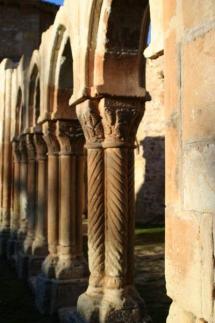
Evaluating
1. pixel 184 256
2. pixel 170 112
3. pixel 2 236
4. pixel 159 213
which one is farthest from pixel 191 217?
pixel 159 213

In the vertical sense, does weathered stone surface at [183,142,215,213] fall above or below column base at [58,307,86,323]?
above

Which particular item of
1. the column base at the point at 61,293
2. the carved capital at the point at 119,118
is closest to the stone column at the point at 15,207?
the column base at the point at 61,293

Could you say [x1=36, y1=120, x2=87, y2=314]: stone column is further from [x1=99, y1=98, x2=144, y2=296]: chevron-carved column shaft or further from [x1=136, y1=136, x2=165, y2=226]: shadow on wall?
[x1=136, y1=136, x2=165, y2=226]: shadow on wall

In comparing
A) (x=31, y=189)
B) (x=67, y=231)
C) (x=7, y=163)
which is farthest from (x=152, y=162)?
(x=67, y=231)

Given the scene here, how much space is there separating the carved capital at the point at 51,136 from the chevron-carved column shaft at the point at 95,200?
72.6 inches

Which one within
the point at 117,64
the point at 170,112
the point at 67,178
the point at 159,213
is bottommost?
the point at 159,213

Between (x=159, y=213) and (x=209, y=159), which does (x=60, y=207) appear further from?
(x=159, y=213)

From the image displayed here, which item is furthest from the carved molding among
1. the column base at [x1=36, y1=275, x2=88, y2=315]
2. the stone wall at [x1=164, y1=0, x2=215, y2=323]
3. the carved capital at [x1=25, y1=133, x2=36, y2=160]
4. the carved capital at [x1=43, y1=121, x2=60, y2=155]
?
the carved capital at [x1=25, y1=133, x2=36, y2=160]

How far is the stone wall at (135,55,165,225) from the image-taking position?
51.2 ft

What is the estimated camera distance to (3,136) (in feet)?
36.9

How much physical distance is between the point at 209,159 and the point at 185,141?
0.18 metres

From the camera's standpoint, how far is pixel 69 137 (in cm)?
613

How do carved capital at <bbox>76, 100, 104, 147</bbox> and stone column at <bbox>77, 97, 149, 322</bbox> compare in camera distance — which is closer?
stone column at <bbox>77, 97, 149, 322</bbox>

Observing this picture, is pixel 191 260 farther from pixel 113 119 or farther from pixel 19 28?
pixel 19 28
